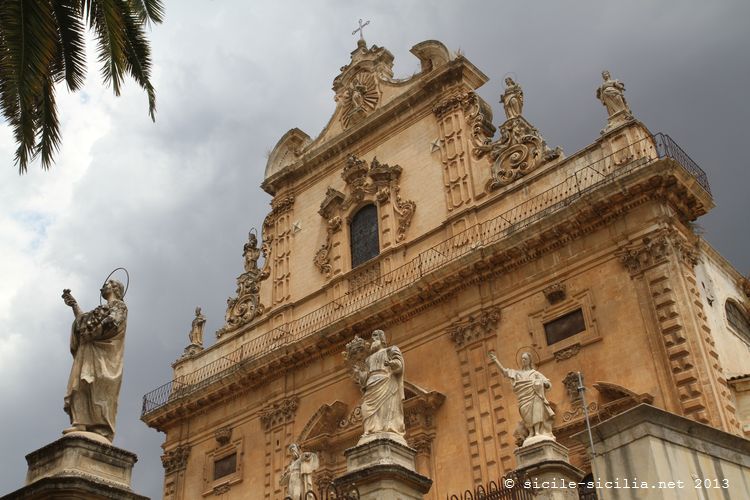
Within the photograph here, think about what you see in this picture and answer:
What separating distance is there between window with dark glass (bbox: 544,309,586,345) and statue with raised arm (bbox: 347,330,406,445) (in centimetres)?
549

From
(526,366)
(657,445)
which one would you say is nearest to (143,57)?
(526,366)

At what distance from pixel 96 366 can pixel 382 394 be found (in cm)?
367

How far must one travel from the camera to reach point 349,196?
2173 centimetres

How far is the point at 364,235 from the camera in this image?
2103cm

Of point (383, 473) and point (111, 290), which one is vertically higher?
point (111, 290)

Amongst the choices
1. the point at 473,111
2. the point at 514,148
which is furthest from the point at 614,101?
the point at 473,111

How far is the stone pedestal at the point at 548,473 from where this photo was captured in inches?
368

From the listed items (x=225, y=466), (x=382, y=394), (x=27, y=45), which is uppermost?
(x=27, y=45)

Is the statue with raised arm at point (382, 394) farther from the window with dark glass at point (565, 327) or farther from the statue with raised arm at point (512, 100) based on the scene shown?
the statue with raised arm at point (512, 100)

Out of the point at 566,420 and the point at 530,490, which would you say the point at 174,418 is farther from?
the point at 530,490

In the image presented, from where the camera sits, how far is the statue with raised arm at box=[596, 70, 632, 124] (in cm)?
1678

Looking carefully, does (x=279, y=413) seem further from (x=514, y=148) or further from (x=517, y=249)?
(x=514, y=148)

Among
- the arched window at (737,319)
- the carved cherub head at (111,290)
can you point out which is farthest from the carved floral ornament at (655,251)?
the carved cherub head at (111,290)

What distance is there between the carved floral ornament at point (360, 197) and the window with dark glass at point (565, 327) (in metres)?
5.32
